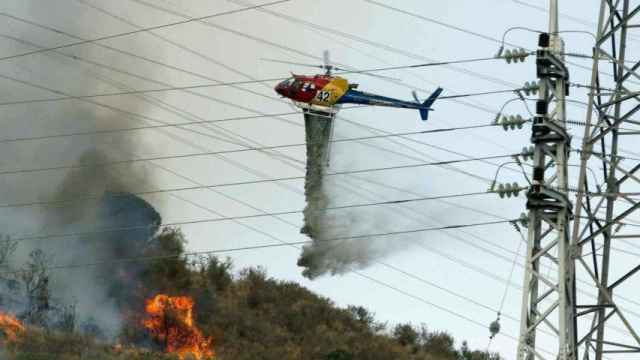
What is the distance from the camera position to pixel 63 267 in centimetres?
10888

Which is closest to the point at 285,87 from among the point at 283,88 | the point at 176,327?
the point at 283,88

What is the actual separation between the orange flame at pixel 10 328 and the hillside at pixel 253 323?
3.55 ft

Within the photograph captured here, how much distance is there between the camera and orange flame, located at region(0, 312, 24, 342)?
7856 centimetres

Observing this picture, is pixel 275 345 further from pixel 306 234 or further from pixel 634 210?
pixel 634 210

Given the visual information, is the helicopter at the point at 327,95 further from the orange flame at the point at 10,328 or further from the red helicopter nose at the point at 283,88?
the orange flame at the point at 10,328

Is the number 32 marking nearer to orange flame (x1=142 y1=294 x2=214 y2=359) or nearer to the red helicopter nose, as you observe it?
the red helicopter nose

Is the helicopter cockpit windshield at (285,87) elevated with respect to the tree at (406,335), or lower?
elevated

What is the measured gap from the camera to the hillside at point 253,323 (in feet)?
320

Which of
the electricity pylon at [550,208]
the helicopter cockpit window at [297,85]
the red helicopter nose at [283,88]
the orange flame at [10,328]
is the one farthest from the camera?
the red helicopter nose at [283,88]

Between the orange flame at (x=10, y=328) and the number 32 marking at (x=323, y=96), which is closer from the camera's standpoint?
the orange flame at (x=10, y=328)

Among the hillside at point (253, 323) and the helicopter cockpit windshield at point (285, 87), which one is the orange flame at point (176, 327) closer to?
the hillside at point (253, 323)

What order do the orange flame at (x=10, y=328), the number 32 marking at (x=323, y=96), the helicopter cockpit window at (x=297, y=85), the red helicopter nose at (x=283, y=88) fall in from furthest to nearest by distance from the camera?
1. the red helicopter nose at (x=283, y=88)
2. the helicopter cockpit window at (x=297, y=85)
3. the number 32 marking at (x=323, y=96)
4. the orange flame at (x=10, y=328)

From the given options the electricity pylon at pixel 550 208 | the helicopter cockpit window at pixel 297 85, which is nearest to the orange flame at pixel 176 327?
the helicopter cockpit window at pixel 297 85

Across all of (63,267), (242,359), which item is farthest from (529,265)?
(63,267)
